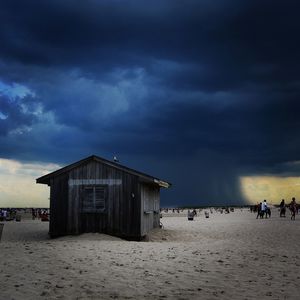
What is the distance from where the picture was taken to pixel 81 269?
11461 millimetres

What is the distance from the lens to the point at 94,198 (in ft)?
75.7

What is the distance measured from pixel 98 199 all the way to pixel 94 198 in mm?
221

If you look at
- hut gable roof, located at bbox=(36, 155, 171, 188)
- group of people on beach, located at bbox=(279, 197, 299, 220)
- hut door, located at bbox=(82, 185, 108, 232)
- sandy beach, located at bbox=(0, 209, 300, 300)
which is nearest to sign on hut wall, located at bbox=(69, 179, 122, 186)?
hut door, located at bbox=(82, 185, 108, 232)

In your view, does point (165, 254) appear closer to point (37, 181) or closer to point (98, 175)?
point (98, 175)

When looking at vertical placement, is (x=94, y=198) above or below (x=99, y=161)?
below

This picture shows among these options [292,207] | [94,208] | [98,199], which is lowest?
[94,208]

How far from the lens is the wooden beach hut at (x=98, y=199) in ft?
74.2

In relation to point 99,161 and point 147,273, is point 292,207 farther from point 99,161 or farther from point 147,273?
point 147,273

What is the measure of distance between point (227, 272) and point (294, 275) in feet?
5.50

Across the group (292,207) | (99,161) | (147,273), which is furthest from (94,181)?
(292,207)

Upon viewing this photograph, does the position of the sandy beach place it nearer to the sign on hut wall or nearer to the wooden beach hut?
the wooden beach hut

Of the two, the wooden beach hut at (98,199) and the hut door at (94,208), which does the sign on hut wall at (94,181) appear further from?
the hut door at (94,208)

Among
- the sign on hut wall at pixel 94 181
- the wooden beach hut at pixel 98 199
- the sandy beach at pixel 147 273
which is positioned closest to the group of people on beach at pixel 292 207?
the wooden beach hut at pixel 98 199

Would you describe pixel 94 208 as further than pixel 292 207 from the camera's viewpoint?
No
